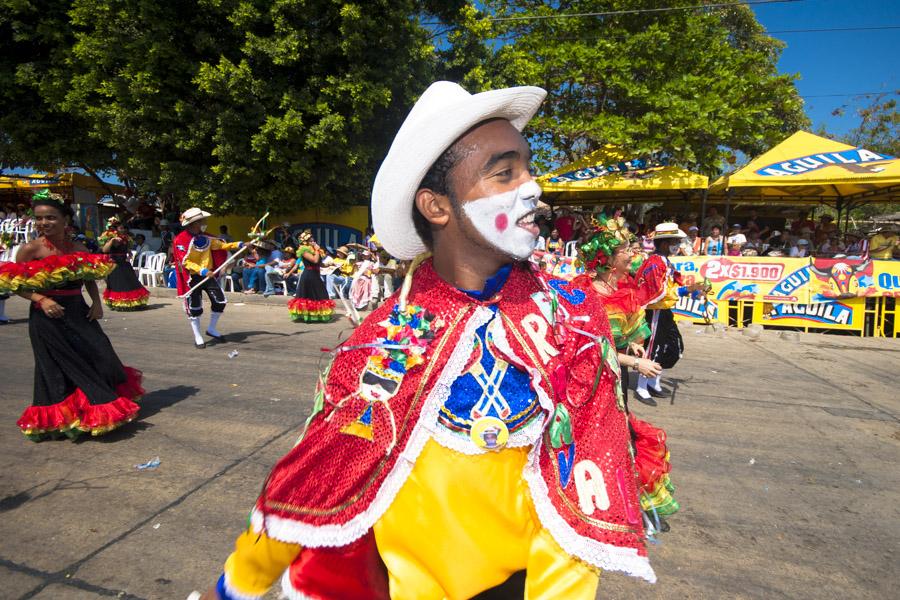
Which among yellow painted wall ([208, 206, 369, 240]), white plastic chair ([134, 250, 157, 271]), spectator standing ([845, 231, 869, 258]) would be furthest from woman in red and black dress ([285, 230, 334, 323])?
spectator standing ([845, 231, 869, 258])

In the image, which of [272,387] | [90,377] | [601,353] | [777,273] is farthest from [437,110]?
[777,273]

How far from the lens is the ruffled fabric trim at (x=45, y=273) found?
14.8 ft

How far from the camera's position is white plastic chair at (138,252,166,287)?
51.3ft

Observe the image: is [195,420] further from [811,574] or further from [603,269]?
[811,574]

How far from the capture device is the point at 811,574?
3.03m

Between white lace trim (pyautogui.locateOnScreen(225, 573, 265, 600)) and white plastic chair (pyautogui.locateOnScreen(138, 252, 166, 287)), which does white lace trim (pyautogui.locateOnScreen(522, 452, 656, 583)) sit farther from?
white plastic chair (pyautogui.locateOnScreen(138, 252, 166, 287))

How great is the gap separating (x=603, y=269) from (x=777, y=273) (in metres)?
8.56

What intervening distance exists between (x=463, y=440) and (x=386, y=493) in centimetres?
26

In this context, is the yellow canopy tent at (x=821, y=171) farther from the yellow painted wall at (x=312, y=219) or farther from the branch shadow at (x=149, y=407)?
the branch shadow at (x=149, y=407)

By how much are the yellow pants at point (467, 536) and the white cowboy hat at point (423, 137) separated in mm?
715

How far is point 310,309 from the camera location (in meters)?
11.1

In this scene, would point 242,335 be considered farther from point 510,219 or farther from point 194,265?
point 510,219

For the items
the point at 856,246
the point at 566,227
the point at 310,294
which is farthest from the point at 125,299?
the point at 856,246

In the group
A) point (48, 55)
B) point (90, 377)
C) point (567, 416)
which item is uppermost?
point (48, 55)
